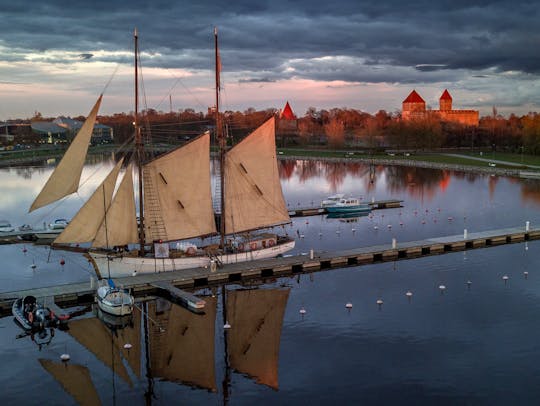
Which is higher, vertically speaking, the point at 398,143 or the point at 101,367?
the point at 398,143

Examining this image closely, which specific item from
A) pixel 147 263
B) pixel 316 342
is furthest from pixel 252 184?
pixel 316 342

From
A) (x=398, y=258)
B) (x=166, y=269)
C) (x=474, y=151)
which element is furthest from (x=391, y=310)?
(x=474, y=151)

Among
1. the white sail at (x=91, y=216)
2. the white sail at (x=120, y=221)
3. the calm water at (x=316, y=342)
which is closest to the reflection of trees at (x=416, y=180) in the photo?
the calm water at (x=316, y=342)

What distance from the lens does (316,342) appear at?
90.6 feet

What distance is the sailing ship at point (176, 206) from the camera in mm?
34844

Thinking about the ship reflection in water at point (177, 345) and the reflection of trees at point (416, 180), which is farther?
the reflection of trees at point (416, 180)

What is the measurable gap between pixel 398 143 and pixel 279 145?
3463 cm

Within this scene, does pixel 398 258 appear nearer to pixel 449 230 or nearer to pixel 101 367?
pixel 449 230

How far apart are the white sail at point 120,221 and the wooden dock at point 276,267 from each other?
2.52 meters

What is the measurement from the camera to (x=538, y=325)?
1168 inches

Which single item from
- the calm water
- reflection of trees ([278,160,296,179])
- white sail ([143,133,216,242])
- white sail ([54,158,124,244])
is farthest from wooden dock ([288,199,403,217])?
reflection of trees ([278,160,296,179])

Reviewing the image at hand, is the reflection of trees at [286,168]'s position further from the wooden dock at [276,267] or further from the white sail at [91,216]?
the white sail at [91,216]

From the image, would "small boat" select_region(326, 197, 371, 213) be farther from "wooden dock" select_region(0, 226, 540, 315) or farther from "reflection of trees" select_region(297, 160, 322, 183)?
"reflection of trees" select_region(297, 160, 322, 183)

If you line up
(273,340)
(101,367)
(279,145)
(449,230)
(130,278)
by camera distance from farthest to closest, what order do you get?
(279,145) → (449,230) → (130,278) → (273,340) → (101,367)
